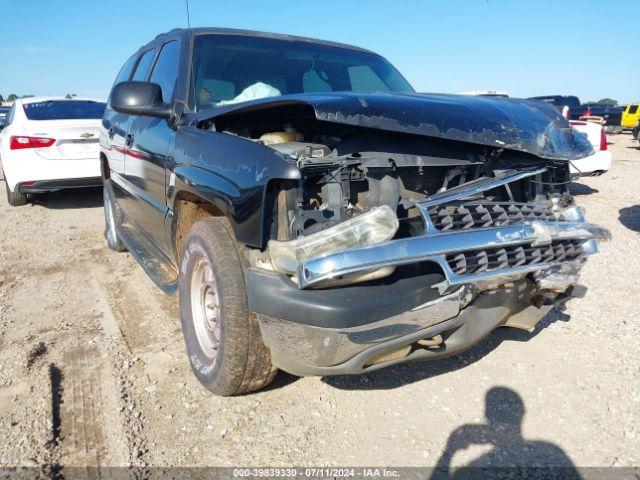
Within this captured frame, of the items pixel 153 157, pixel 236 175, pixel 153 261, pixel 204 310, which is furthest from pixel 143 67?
pixel 236 175

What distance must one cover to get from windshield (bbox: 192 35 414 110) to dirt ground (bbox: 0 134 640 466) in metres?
1.71

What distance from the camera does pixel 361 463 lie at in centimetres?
230

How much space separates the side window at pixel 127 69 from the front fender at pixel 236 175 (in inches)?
105

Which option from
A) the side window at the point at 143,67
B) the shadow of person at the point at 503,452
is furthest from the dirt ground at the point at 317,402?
the side window at the point at 143,67

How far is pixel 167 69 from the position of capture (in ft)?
12.2

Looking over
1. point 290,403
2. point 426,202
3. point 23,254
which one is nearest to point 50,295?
point 23,254

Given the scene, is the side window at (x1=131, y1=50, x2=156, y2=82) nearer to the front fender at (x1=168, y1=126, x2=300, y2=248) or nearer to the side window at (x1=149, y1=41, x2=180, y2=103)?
the side window at (x1=149, y1=41, x2=180, y2=103)

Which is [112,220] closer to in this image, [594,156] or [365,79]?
[365,79]

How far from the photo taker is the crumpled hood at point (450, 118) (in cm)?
227

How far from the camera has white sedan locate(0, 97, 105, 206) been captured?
23.6ft

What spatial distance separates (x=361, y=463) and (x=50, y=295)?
128 inches

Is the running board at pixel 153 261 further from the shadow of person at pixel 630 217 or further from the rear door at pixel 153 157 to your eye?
the shadow of person at pixel 630 217

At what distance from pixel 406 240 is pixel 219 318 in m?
1.04

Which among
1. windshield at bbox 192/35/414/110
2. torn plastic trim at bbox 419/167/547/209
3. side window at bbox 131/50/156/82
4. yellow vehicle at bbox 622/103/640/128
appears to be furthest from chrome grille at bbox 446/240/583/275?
yellow vehicle at bbox 622/103/640/128
